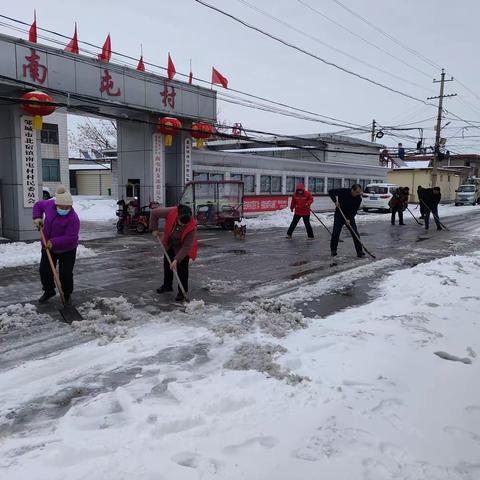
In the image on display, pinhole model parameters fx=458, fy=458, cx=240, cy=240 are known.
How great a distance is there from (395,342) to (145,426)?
8.97 ft

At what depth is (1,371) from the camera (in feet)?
13.1

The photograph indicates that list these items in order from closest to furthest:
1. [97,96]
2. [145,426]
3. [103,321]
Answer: [145,426] → [103,321] → [97,96]

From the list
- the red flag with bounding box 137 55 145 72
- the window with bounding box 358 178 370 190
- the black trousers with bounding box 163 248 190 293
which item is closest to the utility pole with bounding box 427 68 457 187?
the window with bounding box 358 178 370 190

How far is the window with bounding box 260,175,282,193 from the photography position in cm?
2400

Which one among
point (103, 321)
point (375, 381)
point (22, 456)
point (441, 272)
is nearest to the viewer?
point (22, 456)

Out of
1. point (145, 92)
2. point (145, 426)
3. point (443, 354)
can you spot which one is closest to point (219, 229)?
point (145, 92)

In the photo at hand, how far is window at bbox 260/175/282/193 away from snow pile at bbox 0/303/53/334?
1881 centimetres

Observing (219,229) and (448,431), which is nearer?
(448,431)

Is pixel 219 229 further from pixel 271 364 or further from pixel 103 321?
pixel 271 364

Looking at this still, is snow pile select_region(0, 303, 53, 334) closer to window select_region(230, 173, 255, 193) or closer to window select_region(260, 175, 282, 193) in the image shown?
window select_region(230, 173, 255, 193)

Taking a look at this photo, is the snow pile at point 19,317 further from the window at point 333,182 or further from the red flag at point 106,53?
the window at point 333,182

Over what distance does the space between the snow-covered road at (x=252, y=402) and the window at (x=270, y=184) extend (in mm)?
18868

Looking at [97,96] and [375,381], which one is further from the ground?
[97,96]

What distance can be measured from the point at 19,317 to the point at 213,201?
1172 cm
